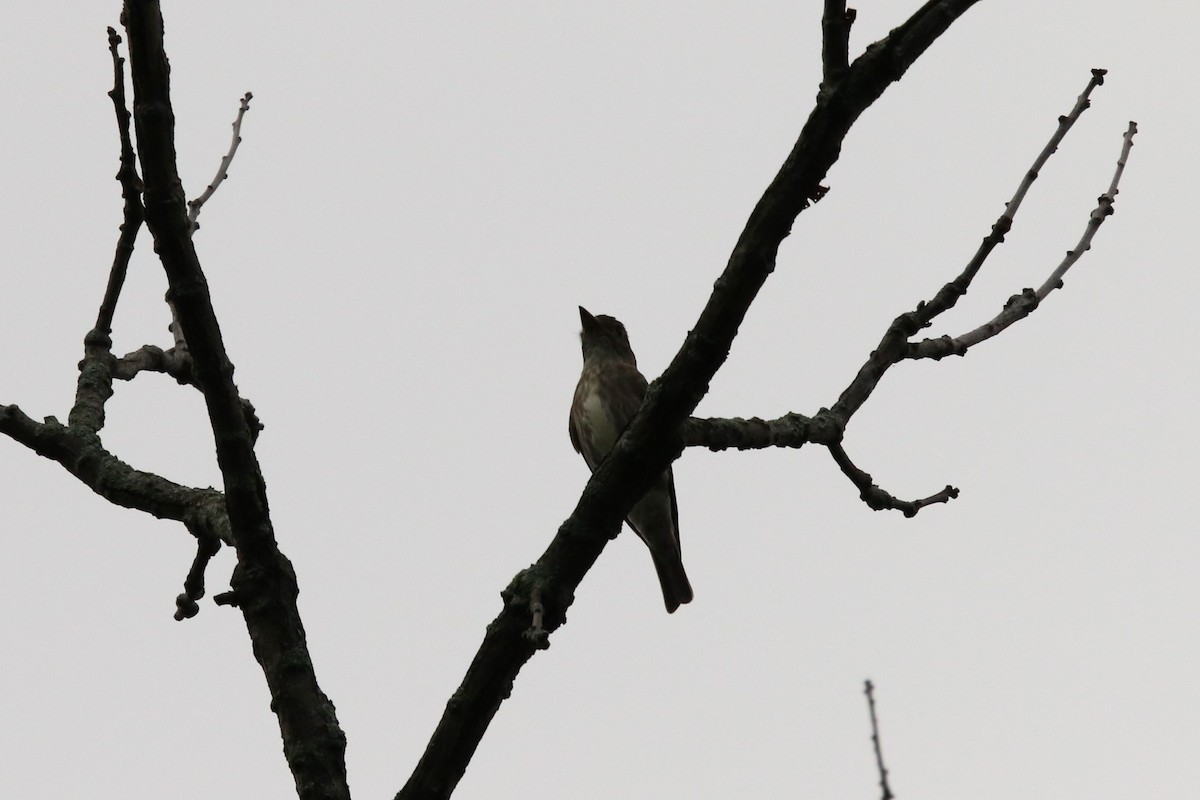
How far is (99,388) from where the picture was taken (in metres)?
4.31

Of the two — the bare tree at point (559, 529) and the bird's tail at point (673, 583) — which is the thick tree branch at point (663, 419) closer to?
the bare tree at point (559, 529)

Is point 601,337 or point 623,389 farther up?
point 601,337

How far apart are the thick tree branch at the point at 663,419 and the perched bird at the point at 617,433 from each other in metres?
4.35

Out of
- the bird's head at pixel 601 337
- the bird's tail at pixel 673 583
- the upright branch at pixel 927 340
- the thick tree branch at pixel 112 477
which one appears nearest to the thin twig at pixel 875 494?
the upright branch at pixel 927 340

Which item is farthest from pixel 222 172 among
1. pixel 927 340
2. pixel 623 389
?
pixel 623 389

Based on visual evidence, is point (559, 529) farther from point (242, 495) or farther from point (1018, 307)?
point (1018, 307)

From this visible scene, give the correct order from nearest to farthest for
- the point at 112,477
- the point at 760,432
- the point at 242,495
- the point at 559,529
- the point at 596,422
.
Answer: the point at 242,495 → the point at 559,529 → the point at 760,432 → the point at 112,477 → the point at 596,422

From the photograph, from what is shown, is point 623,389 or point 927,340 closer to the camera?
point 927,340

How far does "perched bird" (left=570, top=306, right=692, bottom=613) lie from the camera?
7887 millimetres

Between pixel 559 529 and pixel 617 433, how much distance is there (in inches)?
174

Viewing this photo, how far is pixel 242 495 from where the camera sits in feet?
10.2

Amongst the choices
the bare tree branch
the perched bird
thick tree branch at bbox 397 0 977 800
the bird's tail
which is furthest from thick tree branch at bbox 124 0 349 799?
the bird's tail

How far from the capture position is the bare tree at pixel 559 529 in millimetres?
2814

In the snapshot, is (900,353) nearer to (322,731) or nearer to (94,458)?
(322,731)
